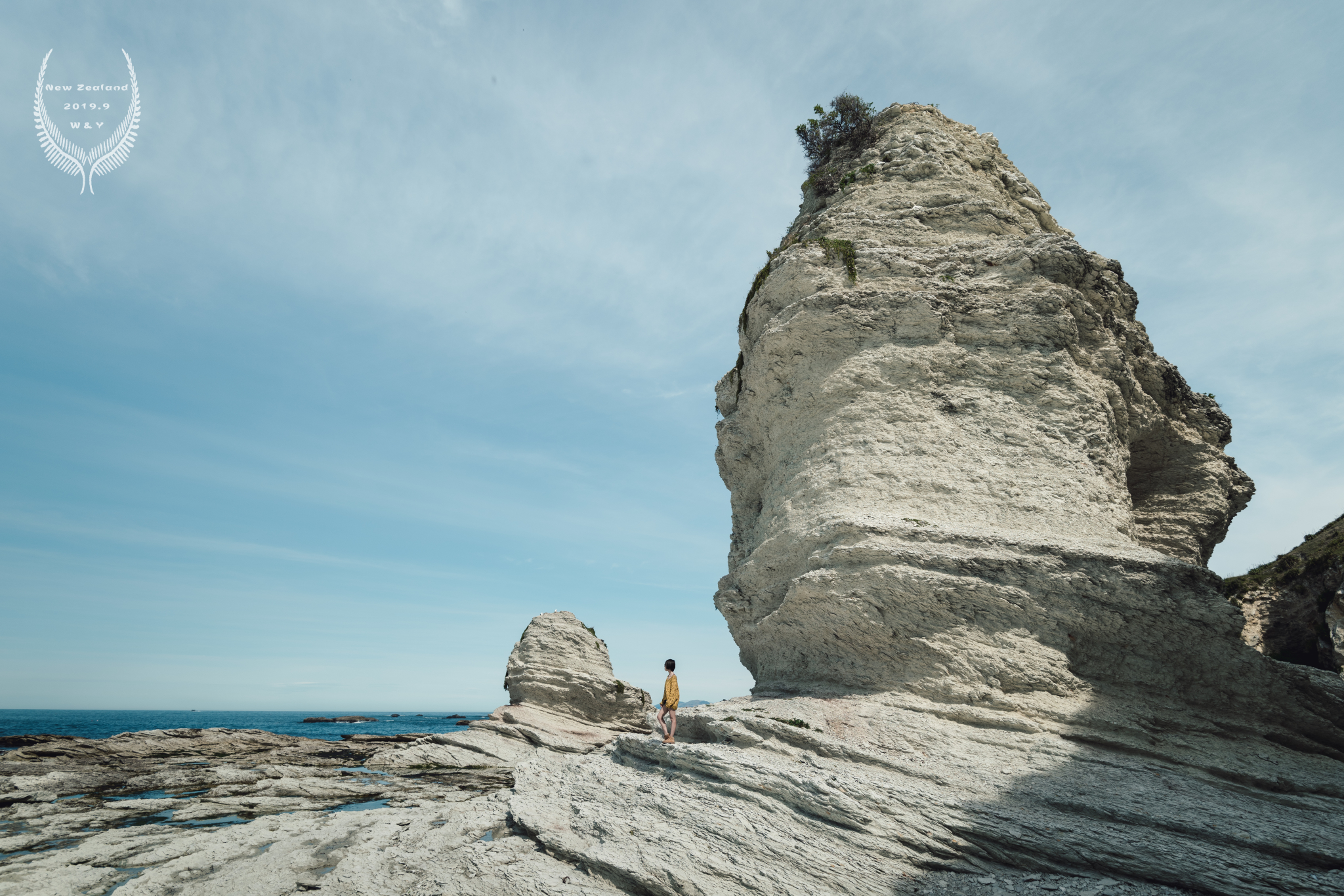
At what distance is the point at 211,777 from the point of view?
22969mm

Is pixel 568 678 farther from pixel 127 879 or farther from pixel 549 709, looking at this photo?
pixel 127 879

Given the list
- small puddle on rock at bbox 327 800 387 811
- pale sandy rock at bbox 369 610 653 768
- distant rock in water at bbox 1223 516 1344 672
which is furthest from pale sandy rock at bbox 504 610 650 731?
distant rock in water at bbox 1223 516 1344 672

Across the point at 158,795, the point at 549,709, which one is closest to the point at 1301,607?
the point at 549,709

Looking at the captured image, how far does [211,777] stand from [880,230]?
26.9 m

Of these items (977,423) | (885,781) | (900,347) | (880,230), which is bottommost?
(885,781)

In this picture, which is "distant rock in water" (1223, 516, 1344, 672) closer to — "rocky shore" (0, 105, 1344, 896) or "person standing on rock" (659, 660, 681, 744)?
"rocky shore" (0, 105, 1344, 896)

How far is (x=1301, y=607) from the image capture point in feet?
67.9

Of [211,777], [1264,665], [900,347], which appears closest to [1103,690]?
[1264,665]

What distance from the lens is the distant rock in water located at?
→ 18844mm

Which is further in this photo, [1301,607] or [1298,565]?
[1298,565]

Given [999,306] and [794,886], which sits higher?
[999,306]

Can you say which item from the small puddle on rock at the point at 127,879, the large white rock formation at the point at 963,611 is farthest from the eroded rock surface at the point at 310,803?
the large white rock formation at the point at 963,611

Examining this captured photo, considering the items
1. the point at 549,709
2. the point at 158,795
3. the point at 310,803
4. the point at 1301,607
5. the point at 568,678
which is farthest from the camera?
the point at 568,678

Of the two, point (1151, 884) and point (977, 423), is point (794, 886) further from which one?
point (977, 423)
